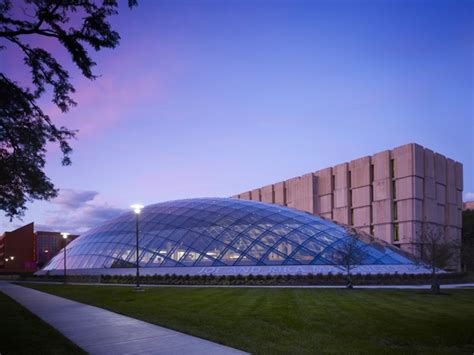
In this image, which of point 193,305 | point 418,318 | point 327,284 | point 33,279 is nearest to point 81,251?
point 33,279

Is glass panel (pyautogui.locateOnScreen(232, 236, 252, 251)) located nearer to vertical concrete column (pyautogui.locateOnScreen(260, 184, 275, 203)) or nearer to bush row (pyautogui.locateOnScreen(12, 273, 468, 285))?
bush row (pyautogui.locateOnScreen(12, 273, 468, 285))

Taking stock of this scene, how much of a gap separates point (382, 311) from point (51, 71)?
45.3 feet

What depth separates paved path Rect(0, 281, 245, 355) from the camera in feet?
30.2

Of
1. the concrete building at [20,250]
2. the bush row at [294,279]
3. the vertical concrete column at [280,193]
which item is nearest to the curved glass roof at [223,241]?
the bush row at [294,279]

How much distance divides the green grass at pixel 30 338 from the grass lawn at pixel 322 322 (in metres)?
2.95

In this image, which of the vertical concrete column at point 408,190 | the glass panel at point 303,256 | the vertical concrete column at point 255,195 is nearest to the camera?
the glass panel at point 303,256

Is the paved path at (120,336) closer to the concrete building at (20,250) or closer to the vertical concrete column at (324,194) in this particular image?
the vertical concrete column at (324,194)

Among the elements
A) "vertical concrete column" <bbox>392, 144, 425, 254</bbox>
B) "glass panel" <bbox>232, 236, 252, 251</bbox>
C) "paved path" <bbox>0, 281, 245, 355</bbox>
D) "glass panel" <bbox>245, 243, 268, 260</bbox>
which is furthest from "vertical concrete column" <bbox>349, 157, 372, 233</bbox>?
"paved path" <bbox>0, 281, 245, 355</bbox>

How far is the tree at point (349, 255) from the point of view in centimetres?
2914

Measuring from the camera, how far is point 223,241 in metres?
37.8

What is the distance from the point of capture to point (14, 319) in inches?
567

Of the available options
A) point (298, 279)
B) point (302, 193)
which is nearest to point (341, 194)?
point (302, 193)

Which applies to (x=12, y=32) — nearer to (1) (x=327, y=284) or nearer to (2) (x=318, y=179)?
(1) (x=327, y=284)

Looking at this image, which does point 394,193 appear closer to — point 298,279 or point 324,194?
point 324,194
